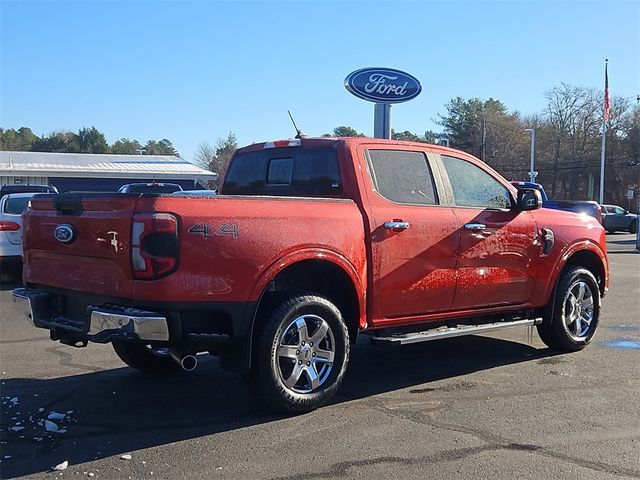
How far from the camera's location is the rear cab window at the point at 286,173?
219 inches

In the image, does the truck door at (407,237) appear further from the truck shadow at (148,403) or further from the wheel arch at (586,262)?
the wheel arch at (586,262)

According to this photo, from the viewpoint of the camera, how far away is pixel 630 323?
344 inches

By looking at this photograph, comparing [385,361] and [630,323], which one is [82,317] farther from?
[630,323]

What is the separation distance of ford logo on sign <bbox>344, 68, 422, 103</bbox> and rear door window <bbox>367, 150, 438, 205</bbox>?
10.8 m

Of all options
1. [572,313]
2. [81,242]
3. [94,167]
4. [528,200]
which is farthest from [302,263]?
[94,167]

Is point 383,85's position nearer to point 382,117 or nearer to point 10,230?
point 382,117

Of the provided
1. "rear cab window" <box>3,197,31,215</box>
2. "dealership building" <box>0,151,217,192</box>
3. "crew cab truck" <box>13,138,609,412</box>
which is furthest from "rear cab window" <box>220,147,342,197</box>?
"dealership building" <box>0,151,217,192</box>

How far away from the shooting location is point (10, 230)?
36.4ft

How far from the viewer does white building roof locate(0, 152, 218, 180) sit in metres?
39.7

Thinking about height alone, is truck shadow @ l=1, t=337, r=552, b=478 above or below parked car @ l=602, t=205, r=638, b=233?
below

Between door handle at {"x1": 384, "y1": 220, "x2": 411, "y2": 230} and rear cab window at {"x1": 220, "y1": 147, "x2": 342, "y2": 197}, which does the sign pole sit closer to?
rear cab window at {"x1": 220, "y1": 147, "x2": 342, "y2": 197}

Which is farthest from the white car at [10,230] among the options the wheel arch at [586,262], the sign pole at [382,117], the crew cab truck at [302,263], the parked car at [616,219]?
the parked car at [616,219]

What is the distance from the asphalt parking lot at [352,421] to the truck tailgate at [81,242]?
1.00m

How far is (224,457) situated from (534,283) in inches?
150
